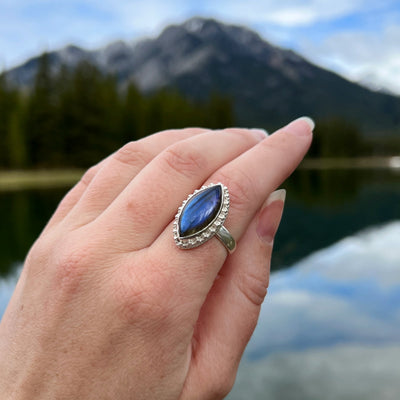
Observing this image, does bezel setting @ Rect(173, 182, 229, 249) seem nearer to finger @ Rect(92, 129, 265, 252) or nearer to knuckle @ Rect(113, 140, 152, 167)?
finger @ Rect(92, 129, 265, 252)

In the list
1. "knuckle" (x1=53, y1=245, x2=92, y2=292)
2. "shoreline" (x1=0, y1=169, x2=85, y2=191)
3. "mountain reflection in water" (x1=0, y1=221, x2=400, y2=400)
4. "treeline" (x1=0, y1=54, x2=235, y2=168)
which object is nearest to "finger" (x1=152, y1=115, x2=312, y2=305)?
"knuckle" (x1=53, y1=245, x2=92, y2=292)

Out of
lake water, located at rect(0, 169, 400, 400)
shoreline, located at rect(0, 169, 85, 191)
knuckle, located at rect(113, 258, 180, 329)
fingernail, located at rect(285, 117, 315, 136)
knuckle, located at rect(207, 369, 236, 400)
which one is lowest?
shoreline, located at rect(0, 169, 85, 191)

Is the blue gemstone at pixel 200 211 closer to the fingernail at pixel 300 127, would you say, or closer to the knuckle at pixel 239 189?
the knuckle at pixel 239 189

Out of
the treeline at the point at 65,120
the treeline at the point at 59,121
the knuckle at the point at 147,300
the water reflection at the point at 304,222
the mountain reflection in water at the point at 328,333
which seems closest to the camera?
the knuckle at the point at 147,300

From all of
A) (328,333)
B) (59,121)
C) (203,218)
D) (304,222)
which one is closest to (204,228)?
(203,218)

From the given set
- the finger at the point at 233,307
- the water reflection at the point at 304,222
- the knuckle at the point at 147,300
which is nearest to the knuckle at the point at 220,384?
the finger at the point at 233,307

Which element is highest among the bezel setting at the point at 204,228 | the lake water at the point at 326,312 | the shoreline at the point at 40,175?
the bezel setting at the point at 204,228
